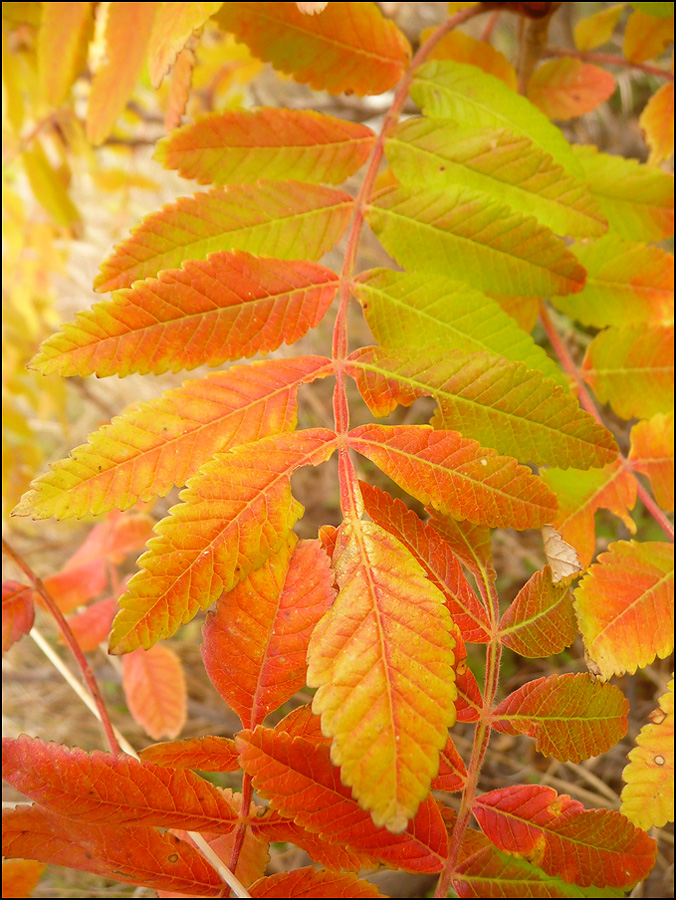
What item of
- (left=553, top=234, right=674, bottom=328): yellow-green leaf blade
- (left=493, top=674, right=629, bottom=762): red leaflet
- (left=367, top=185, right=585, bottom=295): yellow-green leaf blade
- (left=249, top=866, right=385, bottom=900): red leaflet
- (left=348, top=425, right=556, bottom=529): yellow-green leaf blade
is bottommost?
(left=249, top=866, right=385, bottom=900): red leaflet

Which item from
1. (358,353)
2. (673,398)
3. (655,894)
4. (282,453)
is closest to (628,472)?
(673,398)

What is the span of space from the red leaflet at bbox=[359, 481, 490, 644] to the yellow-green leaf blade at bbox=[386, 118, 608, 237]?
1.51 feet

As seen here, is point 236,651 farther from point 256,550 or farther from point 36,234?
point 36,234

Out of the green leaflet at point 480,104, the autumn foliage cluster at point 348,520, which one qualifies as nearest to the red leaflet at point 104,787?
the autumn foliage cluster at point 348,520

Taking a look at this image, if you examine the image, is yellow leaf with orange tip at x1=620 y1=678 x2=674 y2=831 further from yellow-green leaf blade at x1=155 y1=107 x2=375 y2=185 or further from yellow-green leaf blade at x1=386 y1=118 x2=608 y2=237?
yellow-green leaf blade at x1=155 y1=107 x2=375 y2=185

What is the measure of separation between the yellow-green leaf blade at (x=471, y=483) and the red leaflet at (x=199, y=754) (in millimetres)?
315

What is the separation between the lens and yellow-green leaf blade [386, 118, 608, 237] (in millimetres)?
912

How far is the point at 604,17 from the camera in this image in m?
1.46

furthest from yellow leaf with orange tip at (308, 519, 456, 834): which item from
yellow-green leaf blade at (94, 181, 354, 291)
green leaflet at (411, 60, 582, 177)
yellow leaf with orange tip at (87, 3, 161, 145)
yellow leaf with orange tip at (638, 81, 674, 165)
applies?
yellow leaf with orange tip at (638, 81, 674, 165)

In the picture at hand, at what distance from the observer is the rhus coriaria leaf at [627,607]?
0.74 metres

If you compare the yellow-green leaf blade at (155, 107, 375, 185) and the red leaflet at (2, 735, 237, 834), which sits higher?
the yellow-green leaf blade at (155, 107, 375, 185)

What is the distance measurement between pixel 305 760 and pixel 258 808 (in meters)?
0.15

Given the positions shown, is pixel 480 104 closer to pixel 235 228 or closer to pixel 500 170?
pixel 500 170

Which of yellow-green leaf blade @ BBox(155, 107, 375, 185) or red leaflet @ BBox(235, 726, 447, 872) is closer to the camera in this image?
red leaflet @ BBox(235, 726, 447, 872)
